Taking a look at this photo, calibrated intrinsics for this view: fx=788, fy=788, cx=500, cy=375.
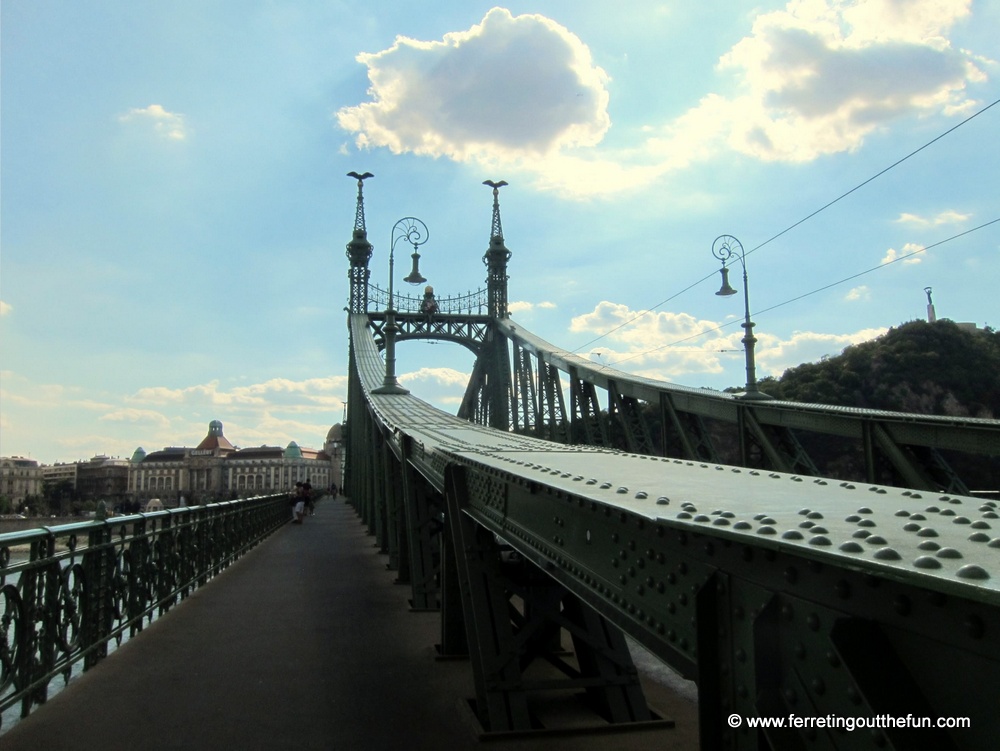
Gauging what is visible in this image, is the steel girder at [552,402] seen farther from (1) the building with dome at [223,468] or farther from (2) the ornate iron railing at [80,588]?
(1) the building with dome at [223,468]

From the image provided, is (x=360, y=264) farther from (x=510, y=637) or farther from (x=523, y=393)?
(x=510, y=637)

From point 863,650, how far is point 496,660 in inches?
145

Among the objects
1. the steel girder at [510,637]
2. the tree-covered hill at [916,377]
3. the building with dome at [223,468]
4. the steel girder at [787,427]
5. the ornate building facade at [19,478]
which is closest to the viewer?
the steel girder at [510,637]

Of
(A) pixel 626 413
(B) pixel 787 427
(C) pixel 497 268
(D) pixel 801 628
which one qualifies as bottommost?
(D) pixel 801 628

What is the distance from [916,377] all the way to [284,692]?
68.9 feet

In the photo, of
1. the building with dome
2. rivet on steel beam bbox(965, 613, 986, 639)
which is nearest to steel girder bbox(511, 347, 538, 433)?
rivet on steel beam bbox(965, 613, 986, 639)

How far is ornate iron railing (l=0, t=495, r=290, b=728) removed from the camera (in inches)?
178

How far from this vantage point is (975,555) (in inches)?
61.1

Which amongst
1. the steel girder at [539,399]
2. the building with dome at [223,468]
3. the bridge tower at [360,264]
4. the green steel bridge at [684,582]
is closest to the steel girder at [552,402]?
the steel girder at [539,399]

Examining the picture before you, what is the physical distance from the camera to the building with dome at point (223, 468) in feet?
219

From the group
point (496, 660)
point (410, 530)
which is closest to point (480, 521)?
point (496, 660)

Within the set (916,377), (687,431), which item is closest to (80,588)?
(687,431)

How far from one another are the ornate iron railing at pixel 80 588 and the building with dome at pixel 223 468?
48027 millimetres

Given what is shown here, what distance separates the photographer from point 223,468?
8494cm
